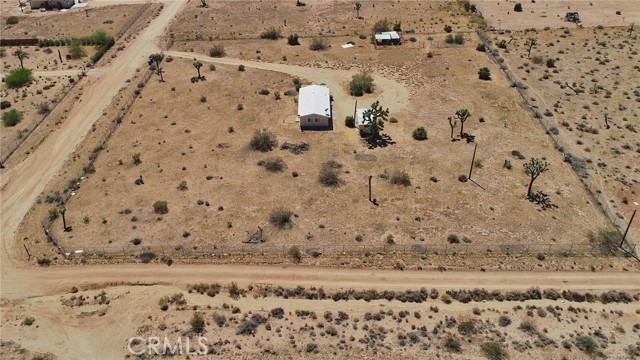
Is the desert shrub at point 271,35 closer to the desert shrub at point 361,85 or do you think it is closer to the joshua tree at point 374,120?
the desert shrub at point 361,85

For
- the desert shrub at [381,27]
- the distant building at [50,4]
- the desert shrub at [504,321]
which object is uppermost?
the distant building at [50,4]

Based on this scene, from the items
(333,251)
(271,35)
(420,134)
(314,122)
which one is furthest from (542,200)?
(271,35)

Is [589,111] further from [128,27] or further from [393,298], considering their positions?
[128,27]

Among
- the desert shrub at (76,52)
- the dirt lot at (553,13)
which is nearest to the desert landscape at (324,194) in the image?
the desert shrub at (76,52)

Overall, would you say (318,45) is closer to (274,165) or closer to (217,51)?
(217,51)

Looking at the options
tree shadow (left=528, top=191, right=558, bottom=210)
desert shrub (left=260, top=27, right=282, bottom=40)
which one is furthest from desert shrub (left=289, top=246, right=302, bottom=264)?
desert shrub (left=260, top=27, right=282, bottom=40)

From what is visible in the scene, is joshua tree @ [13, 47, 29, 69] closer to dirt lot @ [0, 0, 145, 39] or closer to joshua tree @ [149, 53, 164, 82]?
dirt lot @ [0, 0, 145, 39]

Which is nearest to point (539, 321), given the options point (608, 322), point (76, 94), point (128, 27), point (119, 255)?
point (608, 322)
